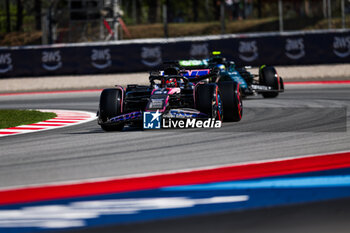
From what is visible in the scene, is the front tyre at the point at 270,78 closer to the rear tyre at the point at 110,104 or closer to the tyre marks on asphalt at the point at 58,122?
the tyre marks on asphalt at the point at 58,122

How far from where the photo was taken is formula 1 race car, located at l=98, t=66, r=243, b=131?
33.1 feet

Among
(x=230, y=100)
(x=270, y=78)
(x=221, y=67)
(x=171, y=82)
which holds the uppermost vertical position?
(x=221, y=67)

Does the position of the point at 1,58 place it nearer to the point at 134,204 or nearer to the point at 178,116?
the point at 178,116

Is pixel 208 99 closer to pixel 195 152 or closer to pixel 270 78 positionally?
pixel 195 152

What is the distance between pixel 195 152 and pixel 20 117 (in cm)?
710

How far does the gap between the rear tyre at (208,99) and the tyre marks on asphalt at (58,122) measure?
308 cm

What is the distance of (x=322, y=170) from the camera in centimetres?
639

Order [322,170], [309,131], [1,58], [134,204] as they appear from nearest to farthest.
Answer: [134,204] < [322,170] < [309,131] < [1,58]

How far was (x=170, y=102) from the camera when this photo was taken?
34.7ft

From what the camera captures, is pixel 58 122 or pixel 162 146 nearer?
pixel 162 146

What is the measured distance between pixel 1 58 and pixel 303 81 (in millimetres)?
11602

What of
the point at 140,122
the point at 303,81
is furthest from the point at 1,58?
the point at 140,122

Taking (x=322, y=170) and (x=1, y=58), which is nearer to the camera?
(x=322, y=170)

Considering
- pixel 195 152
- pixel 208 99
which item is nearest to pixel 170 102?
pixel 208 99
